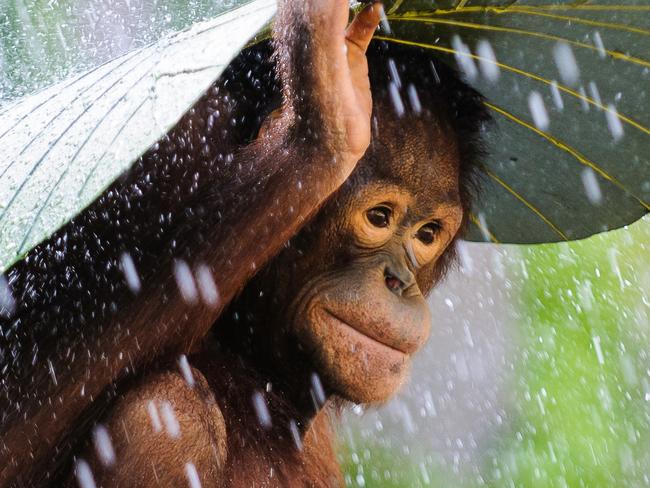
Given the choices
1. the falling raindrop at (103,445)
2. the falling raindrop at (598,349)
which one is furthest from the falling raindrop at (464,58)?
the falling raindrop at (598,349)

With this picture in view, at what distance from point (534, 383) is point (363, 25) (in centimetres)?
453

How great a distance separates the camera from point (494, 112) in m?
2.48

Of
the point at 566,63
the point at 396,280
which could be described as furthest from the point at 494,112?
the point at 396,280

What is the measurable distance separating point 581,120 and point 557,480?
3.44m

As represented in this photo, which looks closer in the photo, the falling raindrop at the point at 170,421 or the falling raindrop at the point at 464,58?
the falling raindrop at the point at 170,421

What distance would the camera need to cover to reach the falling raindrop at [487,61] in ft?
7.14

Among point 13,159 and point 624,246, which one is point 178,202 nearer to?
point 13,159

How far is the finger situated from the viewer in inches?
68.5

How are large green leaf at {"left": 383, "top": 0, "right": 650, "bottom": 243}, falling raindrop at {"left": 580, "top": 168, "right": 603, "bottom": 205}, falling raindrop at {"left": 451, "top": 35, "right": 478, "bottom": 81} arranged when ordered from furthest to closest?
falling raindrop at {"left": 580, "top": 168, "right": 603, "bottom": 205} < falling raindrop at {"left": 451, "top": 35, "right": 478, "bottom": 81} < large green leaf at {"left": 383, "top": 0, "right": 650, "bottom": 243}

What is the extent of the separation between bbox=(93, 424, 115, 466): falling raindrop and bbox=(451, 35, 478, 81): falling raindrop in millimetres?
1167

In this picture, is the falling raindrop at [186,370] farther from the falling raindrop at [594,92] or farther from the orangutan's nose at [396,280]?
the falling raindrop at [594,92]

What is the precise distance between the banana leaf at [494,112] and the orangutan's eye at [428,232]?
303mm

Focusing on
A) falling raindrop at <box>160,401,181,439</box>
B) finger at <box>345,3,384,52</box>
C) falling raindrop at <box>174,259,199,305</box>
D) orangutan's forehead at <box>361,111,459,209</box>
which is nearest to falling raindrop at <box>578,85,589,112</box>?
orangutan's forehead at <box>361,111,459,209</box>

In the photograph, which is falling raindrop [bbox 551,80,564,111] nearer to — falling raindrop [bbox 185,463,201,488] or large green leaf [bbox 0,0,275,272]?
large green leaf [bbox 0,0,275,272]
